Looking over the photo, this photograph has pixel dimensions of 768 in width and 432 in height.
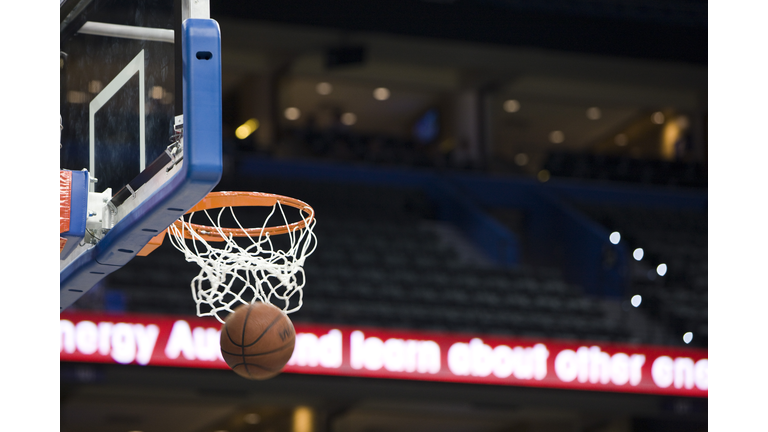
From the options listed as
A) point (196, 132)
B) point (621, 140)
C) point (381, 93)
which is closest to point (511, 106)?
point (381, 93)

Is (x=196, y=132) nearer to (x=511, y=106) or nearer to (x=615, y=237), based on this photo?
(x=615, y=237)

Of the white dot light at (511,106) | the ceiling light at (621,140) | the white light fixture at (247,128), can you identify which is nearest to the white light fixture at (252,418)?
the white light fixture at (247,128)

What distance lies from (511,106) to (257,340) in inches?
498

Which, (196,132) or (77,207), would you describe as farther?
(77,207)

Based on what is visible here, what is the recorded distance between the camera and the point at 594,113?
15695mm

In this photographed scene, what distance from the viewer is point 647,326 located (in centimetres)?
931

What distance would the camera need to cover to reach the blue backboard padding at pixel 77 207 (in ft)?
8.29

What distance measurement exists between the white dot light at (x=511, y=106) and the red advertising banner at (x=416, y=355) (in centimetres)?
780

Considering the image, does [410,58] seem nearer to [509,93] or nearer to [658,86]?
[509,93]

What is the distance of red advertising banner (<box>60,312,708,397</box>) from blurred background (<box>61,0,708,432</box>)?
143mm

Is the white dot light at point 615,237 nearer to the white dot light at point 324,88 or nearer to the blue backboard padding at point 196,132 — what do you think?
the white dot light at point 324,88

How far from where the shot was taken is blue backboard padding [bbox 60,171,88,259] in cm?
253

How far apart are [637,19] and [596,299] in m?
3.26

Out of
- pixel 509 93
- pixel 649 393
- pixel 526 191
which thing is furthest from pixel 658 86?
pixel 649 393
